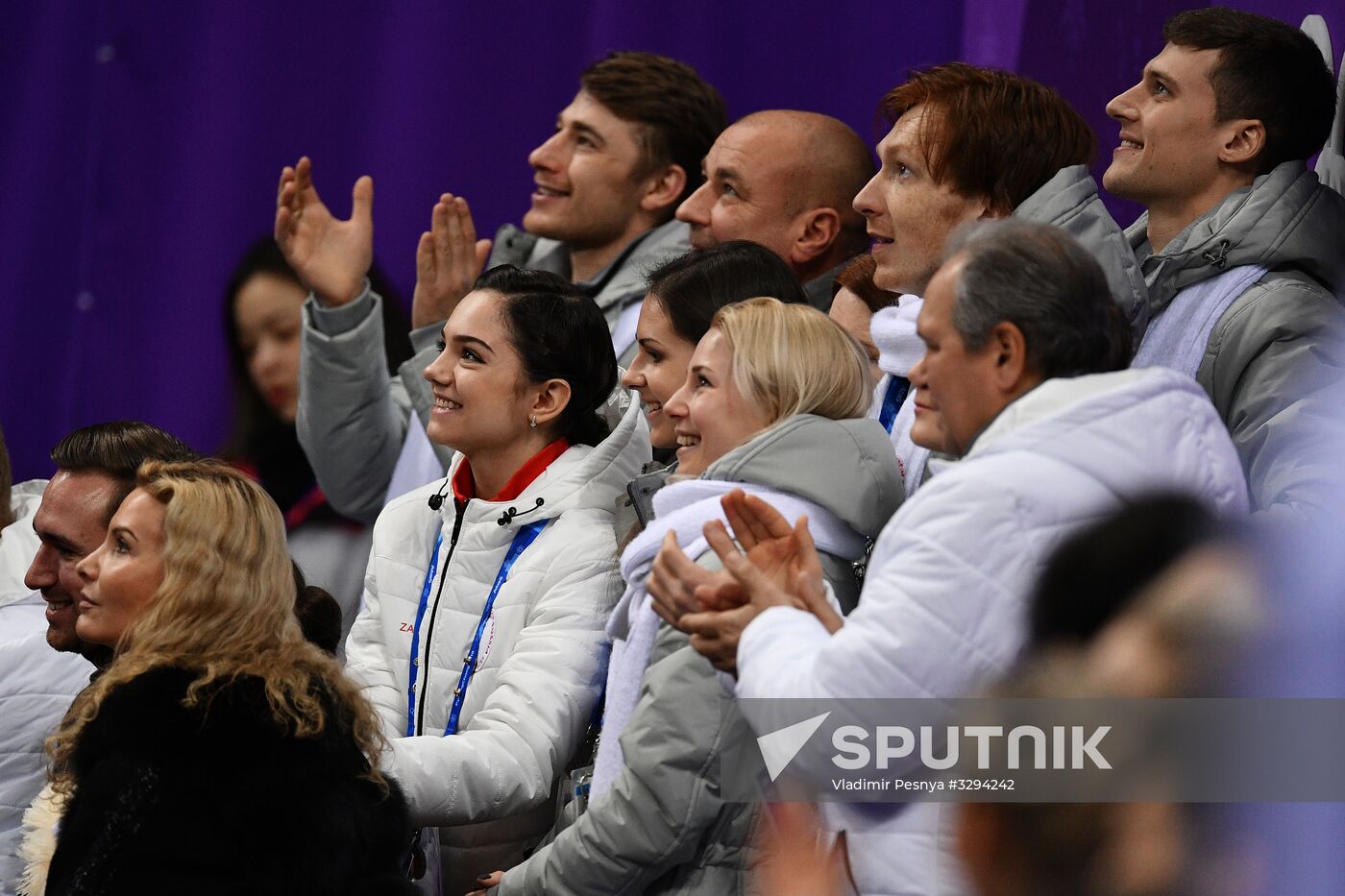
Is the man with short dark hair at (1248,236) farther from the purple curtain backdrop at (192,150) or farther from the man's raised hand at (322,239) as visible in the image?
the purple curtain backdrop at (192,150)

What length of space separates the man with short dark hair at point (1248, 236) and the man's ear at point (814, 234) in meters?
0.71

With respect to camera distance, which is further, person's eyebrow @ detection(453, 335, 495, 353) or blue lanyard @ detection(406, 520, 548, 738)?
person's eyebrow @ detection(453, 335, 495, 353)

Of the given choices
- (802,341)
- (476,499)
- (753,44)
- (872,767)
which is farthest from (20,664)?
(753,44)

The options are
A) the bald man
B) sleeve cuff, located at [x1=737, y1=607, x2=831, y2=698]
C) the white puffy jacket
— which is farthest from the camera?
the bald man

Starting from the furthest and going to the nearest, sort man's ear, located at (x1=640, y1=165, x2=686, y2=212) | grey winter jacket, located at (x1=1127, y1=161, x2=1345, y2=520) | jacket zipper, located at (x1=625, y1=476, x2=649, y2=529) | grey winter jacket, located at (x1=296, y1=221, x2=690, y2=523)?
man's ear, located at (x1=640, y1=165, x2=686, y2=212) < grey winter jacket, located at (x1=296, y1=221, x2=690, y2=523) < jacket zipper, located at (x1=625, y1=476, x2=649, y2=529) < grey winter jacket, located at (x1=1127, y1=161, x2=1345, y2=520)

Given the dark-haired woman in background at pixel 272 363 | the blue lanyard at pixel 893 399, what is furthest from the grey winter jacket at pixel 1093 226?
the dark-haired woman in background at pixel 272 363

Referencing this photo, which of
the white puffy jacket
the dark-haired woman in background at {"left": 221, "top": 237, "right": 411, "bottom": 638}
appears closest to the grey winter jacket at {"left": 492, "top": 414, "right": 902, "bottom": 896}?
the white puffy jacket

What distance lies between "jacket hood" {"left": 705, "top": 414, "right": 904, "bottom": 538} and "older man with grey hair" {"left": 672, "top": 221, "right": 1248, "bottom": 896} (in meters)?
0.23

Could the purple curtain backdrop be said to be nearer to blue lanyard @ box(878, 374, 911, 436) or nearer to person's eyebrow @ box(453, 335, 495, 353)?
person's eyebrow @ box(453, 335, 495, 353)

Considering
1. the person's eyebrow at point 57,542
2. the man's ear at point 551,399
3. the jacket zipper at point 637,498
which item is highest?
the man's ear at point 551,399

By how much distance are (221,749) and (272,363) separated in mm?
2813

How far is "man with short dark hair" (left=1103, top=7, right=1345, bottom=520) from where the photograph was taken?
269 cm

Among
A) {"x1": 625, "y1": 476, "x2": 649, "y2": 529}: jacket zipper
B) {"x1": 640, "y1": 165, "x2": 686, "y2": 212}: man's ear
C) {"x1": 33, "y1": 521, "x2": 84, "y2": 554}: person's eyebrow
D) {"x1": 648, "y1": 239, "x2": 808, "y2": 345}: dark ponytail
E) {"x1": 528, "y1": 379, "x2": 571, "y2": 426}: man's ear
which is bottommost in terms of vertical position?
{"x1": 33, "y1": 521, "x2": 84, "y2": 554}: person's eyebrow

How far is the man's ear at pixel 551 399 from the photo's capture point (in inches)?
128
